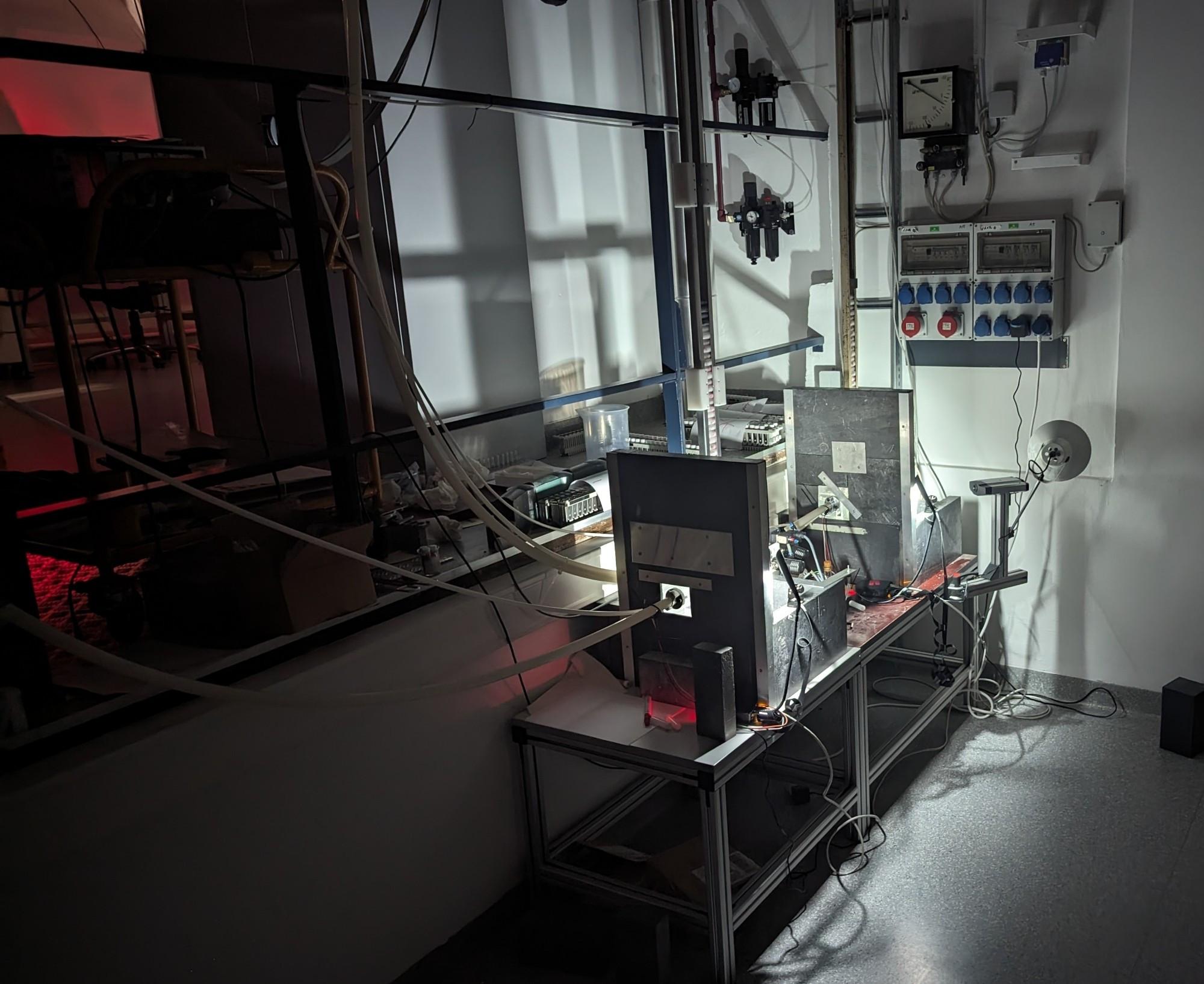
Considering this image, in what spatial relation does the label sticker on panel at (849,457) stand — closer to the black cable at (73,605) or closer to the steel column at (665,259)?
the steel column at (665,259)

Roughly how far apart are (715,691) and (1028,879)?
1070mm

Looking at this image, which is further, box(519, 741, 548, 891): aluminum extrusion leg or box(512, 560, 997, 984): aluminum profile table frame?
box(519, 741, 548, 891): aluminum extrusion leg

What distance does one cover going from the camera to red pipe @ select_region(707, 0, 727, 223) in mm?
3684

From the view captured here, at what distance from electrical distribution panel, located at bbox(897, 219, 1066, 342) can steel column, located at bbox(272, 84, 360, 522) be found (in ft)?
7.08

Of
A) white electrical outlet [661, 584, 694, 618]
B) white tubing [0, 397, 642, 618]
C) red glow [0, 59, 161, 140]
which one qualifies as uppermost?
red glow [0, 59, 161, 140]

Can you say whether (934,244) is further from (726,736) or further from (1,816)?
(1,816)

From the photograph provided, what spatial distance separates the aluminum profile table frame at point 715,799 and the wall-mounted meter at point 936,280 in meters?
1.02

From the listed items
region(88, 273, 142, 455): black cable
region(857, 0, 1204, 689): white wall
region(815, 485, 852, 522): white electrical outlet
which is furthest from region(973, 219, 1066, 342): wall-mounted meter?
region(88, 273, 142, 455): black cable

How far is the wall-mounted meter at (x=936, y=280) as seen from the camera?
11.2 feet

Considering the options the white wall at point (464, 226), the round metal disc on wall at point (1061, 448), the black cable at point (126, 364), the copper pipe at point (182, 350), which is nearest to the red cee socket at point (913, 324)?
the round metal disc on wall at point (1061, 448)

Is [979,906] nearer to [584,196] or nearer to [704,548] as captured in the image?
[704,548]

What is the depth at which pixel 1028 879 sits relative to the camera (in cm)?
262

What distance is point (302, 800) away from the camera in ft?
7.03

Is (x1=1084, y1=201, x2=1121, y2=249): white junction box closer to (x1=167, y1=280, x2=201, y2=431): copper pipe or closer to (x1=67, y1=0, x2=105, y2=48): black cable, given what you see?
(x1=167, y1=280, x2=201, y2=431): copper pipe
